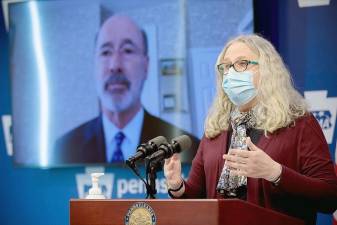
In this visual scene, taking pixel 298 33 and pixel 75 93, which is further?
pixel 75 93

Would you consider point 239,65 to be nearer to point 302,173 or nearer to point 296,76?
point 302,173

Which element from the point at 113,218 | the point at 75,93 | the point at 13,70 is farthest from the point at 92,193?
the point at 13,70

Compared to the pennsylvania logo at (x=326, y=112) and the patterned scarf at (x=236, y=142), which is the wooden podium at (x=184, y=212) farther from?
the pennsylvania logo at (x=326, y=112)

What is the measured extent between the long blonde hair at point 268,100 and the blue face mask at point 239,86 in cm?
5

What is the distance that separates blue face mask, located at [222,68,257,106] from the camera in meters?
2.37

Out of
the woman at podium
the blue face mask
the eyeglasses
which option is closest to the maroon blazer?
the woman at podium

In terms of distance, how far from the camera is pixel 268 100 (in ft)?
7.88

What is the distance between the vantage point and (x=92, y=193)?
2.32 meters

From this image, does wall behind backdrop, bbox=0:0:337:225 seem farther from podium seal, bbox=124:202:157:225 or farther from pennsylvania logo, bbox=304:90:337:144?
podium seal, bbox=124:202:157:225

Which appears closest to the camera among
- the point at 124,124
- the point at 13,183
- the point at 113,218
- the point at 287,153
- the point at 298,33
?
the point at 113,218

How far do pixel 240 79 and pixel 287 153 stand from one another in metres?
0.37

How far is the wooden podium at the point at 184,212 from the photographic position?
5.54 ft

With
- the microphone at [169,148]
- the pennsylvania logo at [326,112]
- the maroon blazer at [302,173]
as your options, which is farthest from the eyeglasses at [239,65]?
the pennsylvania logo at [326,112]

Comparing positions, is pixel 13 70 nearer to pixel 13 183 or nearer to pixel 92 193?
pixel 13 183
